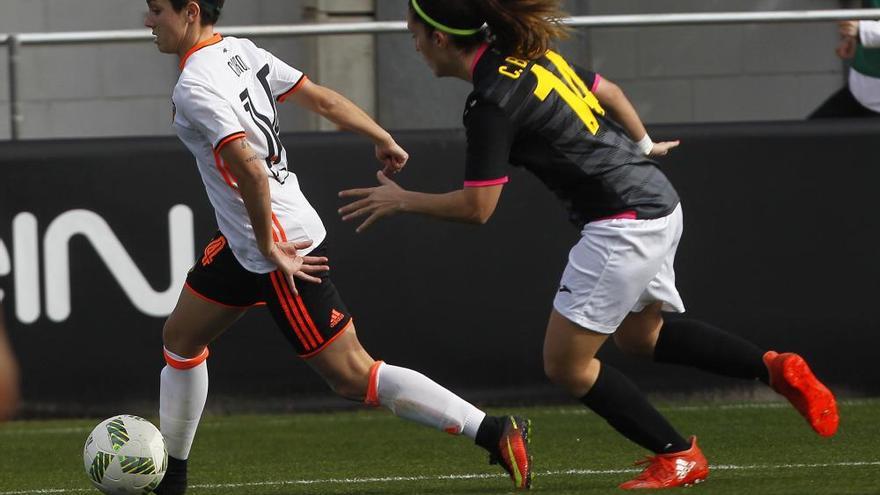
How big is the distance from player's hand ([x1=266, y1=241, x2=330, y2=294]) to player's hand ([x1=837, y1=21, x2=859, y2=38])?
3839 mm

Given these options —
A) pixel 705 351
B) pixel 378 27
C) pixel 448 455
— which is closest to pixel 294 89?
pixel 705 351

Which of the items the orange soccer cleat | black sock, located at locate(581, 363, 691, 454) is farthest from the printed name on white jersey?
black sock, located at locate(581, 363, 691, 454)

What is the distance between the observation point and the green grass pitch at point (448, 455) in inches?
226

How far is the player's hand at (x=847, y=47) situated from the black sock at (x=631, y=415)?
3.40 meters

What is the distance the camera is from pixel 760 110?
834 centimetres

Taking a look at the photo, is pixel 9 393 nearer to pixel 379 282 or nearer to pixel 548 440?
pixel 379 282

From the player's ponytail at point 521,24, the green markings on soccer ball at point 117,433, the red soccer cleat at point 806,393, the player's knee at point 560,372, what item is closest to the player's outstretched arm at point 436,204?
the player's ponytail at point 521,24

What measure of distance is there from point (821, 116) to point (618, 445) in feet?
7.81

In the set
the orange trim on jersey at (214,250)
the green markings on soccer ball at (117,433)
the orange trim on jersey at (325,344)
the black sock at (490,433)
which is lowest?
the green markings on soccer ball at (117,433)

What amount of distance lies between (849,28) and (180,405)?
4136 millimetres

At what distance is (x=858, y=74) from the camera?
8.30 metres

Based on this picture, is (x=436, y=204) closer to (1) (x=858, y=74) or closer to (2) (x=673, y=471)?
(2) (x=673, y=471)

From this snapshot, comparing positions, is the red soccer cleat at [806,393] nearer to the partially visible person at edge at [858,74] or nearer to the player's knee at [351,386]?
the player's knee at [351,386]

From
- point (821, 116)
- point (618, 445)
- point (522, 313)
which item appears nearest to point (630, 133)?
point (618, 445)
